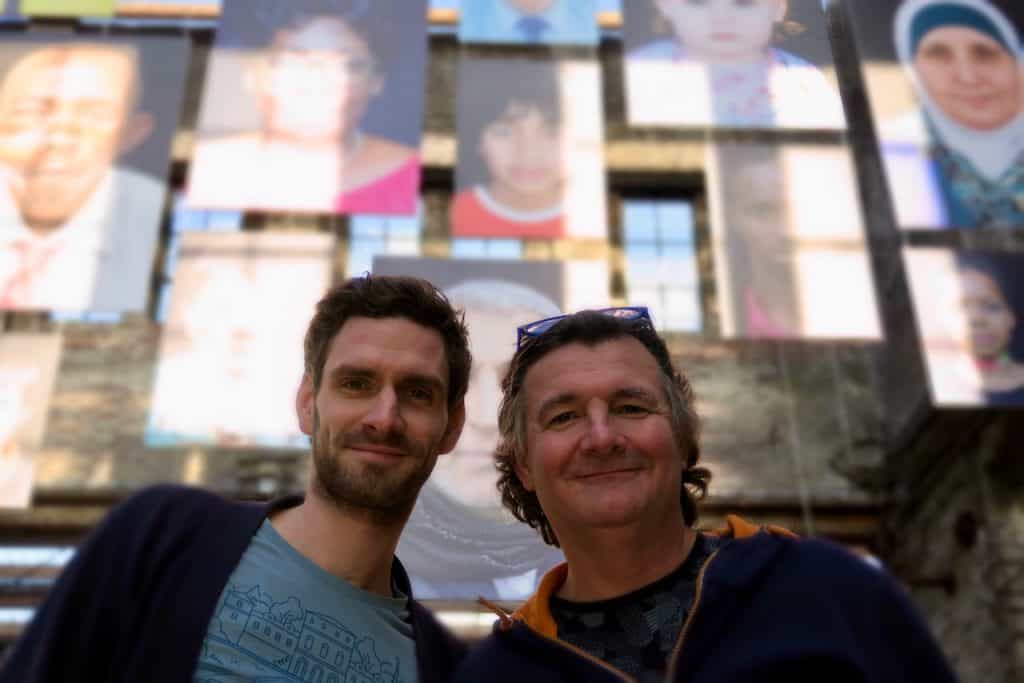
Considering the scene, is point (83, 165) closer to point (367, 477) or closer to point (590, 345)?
point (367, 477)

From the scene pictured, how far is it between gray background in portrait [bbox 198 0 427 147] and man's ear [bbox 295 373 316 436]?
607 cm

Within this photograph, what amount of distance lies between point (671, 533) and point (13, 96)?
8691mm

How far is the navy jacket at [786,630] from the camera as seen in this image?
1.49m

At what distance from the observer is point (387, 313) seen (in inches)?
95.0

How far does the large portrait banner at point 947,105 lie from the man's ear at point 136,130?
6582 mm

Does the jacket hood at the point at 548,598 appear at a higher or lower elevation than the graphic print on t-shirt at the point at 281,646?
higher

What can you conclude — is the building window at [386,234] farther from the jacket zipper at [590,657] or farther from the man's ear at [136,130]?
the jacket zipper at [590,657]

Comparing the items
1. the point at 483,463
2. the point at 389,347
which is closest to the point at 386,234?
the point at 483,463

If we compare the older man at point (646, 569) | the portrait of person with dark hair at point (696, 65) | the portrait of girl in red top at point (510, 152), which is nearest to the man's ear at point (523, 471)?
the older man at point (646, 569)

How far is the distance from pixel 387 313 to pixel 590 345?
0.64m

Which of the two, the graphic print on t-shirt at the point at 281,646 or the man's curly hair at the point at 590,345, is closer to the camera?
the graphic print on t-shirt at the point at 281,646

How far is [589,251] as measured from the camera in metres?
9.07

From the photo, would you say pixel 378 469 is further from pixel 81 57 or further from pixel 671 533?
pixel 81 57

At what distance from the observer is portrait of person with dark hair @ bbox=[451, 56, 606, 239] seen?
8016 millimetres
